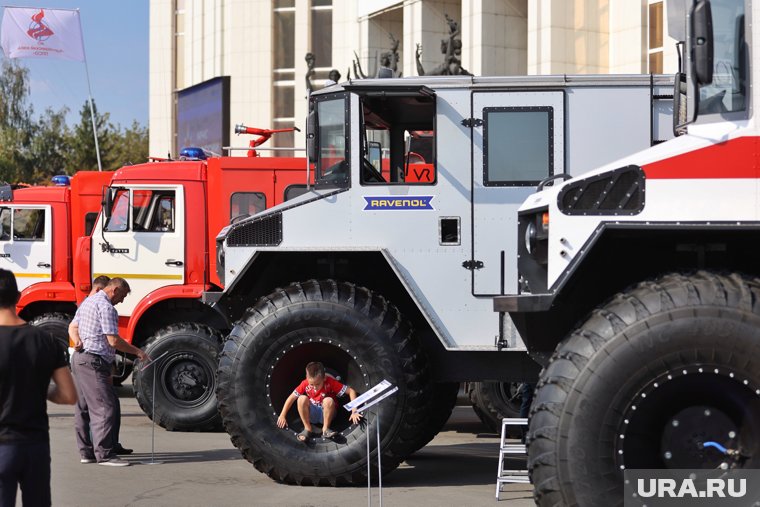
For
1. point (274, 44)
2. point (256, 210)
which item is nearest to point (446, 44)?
point (256, 210)

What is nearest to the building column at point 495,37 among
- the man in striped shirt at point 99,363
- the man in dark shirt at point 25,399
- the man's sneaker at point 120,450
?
the man's sneaker at point 120,450

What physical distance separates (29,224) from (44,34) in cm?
1459

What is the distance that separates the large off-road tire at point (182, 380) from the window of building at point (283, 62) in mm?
34295

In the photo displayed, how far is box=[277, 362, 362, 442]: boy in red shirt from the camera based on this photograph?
984 cm

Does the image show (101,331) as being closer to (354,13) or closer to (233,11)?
(354,13)

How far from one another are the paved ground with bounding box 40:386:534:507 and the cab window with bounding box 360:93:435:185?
103 inches

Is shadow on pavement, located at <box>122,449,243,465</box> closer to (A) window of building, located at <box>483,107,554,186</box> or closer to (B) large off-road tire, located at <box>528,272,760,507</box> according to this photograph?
(A) window of building, located at <box>483,107,554,186</box>

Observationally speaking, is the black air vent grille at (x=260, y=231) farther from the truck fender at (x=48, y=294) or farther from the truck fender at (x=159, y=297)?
the truck fender at (x=48, y=294)

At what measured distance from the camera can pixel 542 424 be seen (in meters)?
6.61

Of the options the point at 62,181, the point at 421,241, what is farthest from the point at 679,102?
the point at 62,181

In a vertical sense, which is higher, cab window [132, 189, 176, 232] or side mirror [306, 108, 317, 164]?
side mirror [306, 108, 317, 164]

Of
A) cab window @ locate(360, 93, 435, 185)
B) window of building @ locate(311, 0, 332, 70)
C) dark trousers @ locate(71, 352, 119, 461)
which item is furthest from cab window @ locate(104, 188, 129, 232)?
window of building @ locate(311, 0, 332, 70)

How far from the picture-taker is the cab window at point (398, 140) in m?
10.1

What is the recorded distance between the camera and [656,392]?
648 cm
